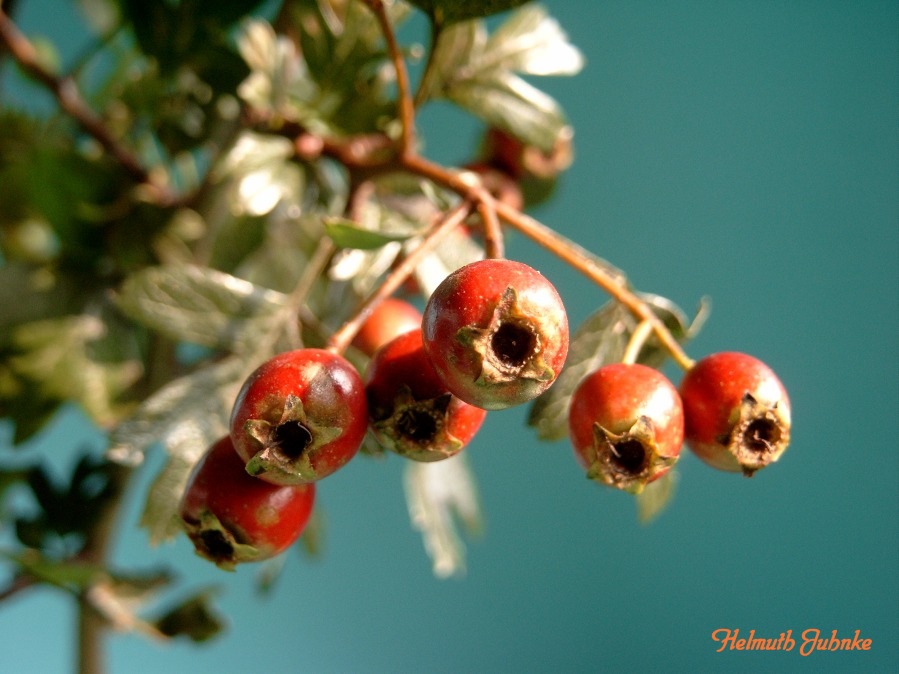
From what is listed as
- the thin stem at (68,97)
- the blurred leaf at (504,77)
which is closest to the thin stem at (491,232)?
the blurred leaf at (504,77)

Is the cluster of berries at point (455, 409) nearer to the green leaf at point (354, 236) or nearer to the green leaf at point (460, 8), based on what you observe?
the green leaf at point (354, 236)

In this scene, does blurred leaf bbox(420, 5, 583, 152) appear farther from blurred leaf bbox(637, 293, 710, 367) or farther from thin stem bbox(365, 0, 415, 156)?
blurred leaf bbox(637, 293, 710, 367)

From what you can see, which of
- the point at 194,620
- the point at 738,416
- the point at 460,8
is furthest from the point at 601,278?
the point at 194,620

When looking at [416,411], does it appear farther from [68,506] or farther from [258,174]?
[68,506]

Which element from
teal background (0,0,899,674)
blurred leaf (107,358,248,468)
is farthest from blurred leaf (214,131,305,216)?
teal background (0,0,899,674)

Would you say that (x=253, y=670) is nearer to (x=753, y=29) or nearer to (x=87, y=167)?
(x=87, y=167)

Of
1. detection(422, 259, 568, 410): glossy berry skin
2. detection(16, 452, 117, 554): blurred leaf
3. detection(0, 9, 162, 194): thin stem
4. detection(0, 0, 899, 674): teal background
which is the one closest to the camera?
detection(422, 259, 568, 410): glossy berry skin
